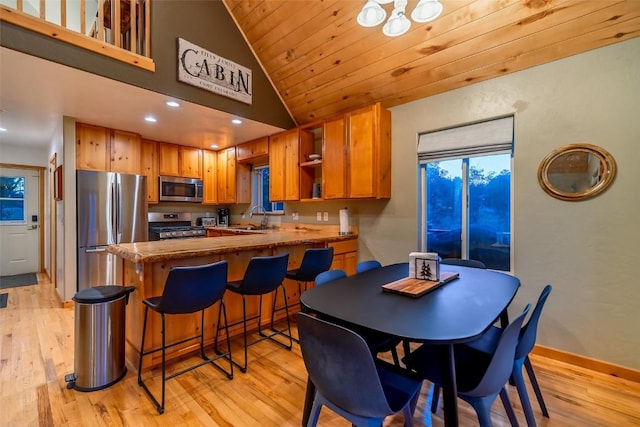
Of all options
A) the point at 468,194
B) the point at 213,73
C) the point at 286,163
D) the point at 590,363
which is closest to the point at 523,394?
the point at 590,363

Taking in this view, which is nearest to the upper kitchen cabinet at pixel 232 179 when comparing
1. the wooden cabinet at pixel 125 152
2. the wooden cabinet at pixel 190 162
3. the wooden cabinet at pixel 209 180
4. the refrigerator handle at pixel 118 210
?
the wooden cabinet at pixel 209 180

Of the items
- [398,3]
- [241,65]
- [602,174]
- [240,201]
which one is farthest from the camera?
[240,201]

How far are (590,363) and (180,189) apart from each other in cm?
553

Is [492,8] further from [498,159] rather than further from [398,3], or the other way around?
[498,159]

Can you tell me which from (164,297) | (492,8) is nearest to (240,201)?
(164,297)

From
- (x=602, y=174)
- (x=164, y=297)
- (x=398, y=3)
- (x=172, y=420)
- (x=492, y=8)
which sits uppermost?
(x=492, y=8)

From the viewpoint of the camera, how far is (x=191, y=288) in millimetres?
1887

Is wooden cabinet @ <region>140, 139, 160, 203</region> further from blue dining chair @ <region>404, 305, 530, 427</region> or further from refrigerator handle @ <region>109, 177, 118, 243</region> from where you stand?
blue dining chair @ <region>404, 305, 530, 427</region>

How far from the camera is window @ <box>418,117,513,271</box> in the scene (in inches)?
108

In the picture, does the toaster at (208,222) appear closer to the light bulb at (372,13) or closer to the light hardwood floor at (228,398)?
the light hardwood floor at (228,398)

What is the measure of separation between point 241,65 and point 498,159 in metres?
3.07

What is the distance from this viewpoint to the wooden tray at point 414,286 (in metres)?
1.50

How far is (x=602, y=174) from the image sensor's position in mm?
2211

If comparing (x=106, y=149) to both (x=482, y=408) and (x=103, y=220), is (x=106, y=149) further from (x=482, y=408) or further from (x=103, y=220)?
(x=482, y=408)
